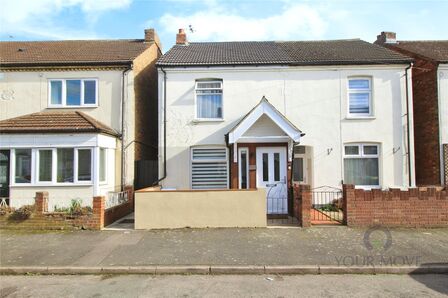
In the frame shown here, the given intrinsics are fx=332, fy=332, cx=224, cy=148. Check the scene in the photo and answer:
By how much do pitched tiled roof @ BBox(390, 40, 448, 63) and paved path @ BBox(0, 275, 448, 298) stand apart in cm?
1130

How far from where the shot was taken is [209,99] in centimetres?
1365

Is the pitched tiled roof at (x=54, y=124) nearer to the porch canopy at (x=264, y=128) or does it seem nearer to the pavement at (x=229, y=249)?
the pavement at (x=229, y=249)

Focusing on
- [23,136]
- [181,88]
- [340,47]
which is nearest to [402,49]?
[340,47]

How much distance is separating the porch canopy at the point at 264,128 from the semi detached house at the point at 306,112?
4.49 feet

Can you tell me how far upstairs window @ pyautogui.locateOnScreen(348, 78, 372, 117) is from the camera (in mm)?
13617

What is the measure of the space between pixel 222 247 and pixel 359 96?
930cm

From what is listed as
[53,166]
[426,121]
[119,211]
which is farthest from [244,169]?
[426,121]

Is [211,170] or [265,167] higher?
[265,167]

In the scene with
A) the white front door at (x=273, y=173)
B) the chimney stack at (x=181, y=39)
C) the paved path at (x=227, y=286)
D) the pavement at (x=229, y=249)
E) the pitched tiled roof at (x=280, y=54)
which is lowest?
Answer: the paved path at (x=227, y=286)

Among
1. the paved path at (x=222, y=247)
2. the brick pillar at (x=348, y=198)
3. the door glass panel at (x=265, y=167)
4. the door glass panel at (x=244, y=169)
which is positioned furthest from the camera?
the door glass panel at (x=244, y=169)

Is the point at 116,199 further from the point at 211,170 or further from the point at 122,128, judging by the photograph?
the point at 211,170

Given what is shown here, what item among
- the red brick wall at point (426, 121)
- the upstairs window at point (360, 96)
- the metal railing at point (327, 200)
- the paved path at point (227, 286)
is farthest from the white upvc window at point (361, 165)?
the paved path at point (227, 286)

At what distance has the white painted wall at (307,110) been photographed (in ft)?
43.3

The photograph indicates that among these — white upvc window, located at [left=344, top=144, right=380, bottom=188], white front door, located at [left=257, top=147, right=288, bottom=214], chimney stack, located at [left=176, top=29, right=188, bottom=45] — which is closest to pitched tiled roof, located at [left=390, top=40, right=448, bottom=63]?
white upvc window, located at [left=344, top=144, right=380, bottom=188]
